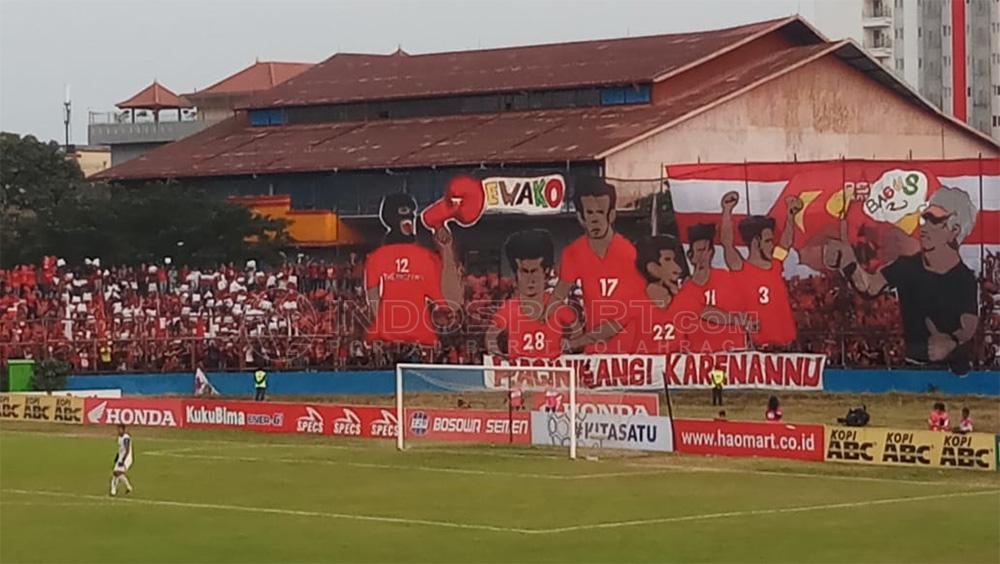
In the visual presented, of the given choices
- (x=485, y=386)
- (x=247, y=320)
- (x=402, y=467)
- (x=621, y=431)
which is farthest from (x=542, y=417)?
(x=247, y=320)

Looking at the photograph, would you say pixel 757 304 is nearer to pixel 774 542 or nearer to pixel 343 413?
pixel 343 413

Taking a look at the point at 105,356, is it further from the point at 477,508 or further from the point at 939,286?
the point at 477,508

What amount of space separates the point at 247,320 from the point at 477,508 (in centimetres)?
3646

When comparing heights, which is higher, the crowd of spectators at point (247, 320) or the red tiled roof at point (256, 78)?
the red tiled roof at point (256, 78)

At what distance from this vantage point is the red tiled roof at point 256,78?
155 m

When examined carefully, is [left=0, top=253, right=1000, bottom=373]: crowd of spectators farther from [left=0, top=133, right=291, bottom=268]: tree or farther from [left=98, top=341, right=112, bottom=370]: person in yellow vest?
[left=0, top=133, right=291, bottom=268]: tree

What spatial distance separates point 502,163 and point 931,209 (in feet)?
100

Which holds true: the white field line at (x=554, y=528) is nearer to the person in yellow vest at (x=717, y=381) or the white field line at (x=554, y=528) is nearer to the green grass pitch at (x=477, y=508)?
the green grass pitch at (x=477, y=508)

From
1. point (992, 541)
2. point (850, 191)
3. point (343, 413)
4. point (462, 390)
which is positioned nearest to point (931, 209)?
point (850, 191)

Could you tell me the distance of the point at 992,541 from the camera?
31828 mm

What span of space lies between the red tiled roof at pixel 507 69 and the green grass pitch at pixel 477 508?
158ft

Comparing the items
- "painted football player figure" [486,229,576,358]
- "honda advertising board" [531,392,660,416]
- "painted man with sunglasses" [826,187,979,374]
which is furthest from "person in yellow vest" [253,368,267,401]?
"painted man with sunglasses" [826,187,979,374]

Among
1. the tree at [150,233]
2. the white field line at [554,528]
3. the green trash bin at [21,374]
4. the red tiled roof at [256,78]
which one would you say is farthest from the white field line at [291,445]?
the red tiled roof at [256,78]

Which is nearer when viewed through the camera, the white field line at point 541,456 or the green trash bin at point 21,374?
the white field line at point 541,456
